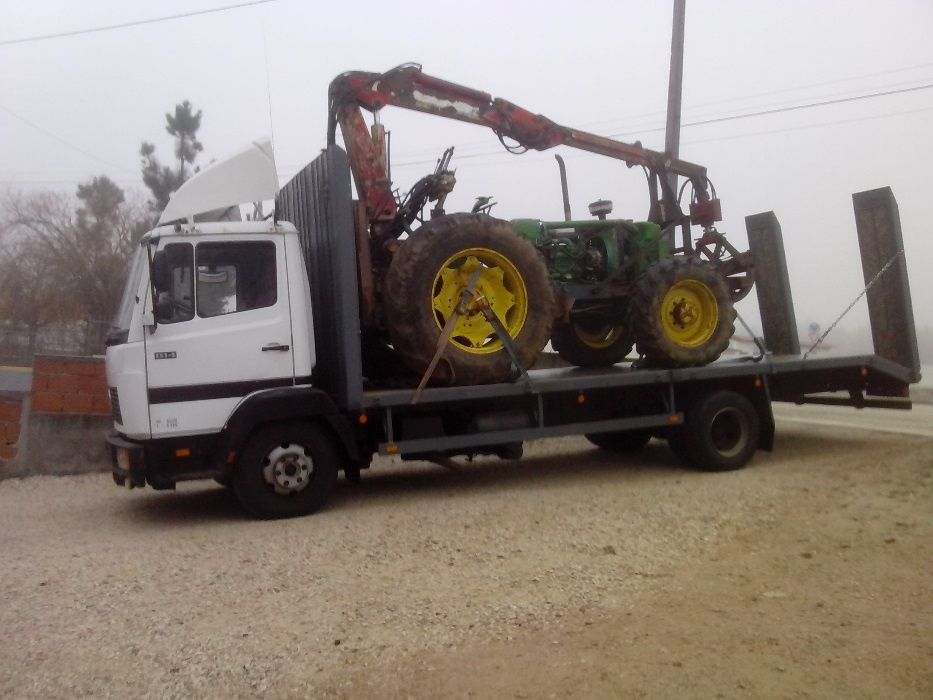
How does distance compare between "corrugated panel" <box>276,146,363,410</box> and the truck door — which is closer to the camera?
the truck door

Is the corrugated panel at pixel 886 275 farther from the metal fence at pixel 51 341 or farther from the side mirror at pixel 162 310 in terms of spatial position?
the metal fence at pixel 51 341

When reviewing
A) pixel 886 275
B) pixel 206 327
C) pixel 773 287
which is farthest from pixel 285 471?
pixel 886 275

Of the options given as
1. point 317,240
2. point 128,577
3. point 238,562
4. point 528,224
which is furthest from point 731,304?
point 128,577

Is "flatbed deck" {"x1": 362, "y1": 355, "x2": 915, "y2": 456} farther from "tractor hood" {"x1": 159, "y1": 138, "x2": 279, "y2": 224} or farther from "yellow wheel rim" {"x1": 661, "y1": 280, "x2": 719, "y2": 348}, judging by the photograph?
"tractor hood" {"x1": 159, "y1": 138, "x2": 279, "y2": 224}

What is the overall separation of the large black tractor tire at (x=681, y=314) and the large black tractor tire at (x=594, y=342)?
138cm

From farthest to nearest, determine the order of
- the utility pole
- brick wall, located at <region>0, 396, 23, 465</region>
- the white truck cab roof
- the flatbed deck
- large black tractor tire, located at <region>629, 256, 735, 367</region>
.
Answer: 1. the utility pole
2. brick wall, located at <region>0, 396, 23, 465</region>
3. large black tractor tire, located at <region>629, 256, 735, 367</region>
4. the flatbed deck
5. the white truck cab roof

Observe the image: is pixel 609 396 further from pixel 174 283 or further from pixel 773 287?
pixel 174 283

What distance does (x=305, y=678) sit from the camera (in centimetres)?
422

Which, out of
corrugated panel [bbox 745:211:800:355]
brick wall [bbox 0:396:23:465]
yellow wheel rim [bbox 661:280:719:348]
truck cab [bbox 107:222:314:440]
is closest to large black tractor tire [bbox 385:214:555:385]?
truck cab [bbox 107:222:314:440]

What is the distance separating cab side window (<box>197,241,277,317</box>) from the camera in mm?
7633

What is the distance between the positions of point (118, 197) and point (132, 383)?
101 ft

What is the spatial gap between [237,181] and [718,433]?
5677 mm

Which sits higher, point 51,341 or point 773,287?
point 51,341

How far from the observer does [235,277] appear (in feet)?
25.4
